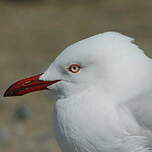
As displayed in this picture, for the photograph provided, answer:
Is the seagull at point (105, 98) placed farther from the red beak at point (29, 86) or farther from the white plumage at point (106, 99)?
the red beak at point (29, 86)

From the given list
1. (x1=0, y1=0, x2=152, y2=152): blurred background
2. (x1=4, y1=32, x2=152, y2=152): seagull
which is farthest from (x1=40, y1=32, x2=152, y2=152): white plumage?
(x1=0, y1=0, x2=152, y2=152): blurred background

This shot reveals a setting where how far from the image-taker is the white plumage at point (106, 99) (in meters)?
2.66

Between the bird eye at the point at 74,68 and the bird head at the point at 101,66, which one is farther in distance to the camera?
the bird eye at the point at 74,68

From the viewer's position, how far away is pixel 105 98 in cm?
272

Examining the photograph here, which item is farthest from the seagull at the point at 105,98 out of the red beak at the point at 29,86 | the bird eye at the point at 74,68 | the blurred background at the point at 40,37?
the blurred background at the point at 40,37

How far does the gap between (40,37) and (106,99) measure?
6.32 metres

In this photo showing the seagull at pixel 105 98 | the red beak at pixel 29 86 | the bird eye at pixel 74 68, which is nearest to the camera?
the seagull at pixel 105 98

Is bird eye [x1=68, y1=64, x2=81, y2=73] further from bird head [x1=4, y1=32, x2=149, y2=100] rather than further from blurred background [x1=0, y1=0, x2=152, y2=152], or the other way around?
blurred background [x1=0, y1=0, x2=152, y2=152]

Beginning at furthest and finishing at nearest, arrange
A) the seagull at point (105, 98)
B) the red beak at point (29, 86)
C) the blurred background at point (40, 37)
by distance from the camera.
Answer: the blurred background at point (40, 37), the red beak at point (29, 86), the seagull at point (105, 98)

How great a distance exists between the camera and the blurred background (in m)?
6.14

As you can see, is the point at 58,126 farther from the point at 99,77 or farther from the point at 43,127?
the point at 43,127

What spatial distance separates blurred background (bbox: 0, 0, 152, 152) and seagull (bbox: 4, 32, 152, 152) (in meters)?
2.96

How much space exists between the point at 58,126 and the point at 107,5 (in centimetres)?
753

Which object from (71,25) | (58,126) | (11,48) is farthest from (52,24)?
(58,126)
